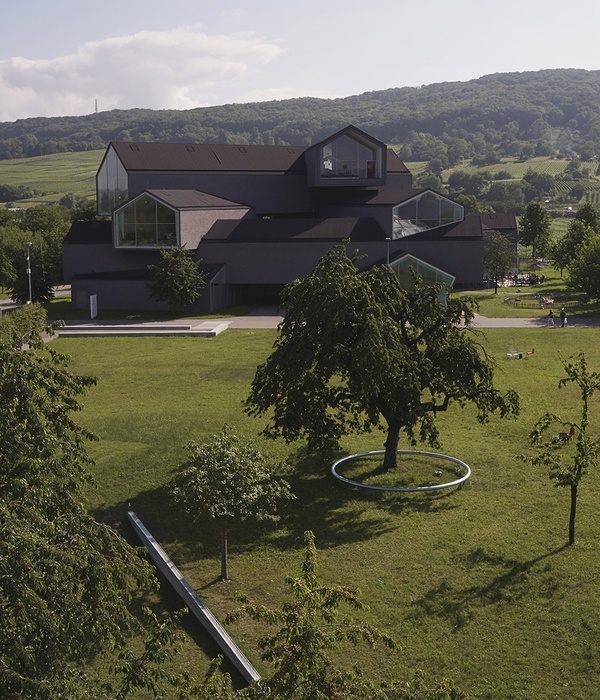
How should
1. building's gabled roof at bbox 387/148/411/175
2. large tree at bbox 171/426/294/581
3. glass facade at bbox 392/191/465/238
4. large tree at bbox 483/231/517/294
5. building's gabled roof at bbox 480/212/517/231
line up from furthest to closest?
building's gabled roof at bbox 480/212/517/231 < building's gabled roof at bbox 387/148/411/175 < large tree at bbox 483/231/517/294 < glass facade at bbox 392/191/465/238 < large tree at bbox 171/426/294/581

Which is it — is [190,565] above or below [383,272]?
below

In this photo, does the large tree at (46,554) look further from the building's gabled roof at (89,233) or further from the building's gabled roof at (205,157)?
the building's gabled roof at (205,157)

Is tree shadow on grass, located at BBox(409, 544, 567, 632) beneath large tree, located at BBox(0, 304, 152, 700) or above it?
beneath

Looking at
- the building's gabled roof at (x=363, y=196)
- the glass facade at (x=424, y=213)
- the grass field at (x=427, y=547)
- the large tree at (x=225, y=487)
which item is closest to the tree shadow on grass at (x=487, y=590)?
the grass field at (x=427, y=547)

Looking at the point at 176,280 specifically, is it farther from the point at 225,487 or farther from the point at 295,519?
the point at 225,487

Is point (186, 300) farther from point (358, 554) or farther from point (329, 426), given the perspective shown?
point (358, 554)

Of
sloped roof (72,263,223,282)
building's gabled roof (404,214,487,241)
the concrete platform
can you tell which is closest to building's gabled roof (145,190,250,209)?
sloped roof (72,263,223,282)

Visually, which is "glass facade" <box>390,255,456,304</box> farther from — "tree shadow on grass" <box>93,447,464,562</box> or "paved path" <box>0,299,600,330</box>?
"tree shadow on grass" <box>93,447,464,562</box>

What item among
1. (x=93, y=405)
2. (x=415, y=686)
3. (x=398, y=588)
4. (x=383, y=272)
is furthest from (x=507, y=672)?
(x=93, y=405)
